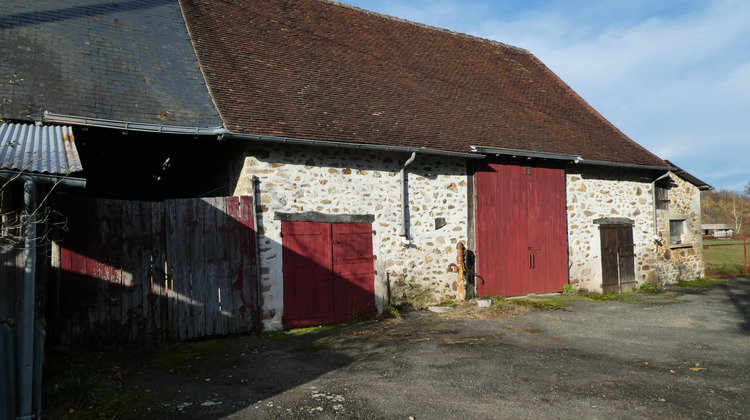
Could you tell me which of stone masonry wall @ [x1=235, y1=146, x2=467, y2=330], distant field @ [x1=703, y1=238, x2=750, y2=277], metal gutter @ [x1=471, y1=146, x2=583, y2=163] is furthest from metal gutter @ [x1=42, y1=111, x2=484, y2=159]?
distant field @ [x1=703, y1=238, x2=750, y2=277]

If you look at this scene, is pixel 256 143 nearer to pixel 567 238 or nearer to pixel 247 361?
pixel 247 361

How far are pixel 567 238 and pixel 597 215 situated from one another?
104 centimetres

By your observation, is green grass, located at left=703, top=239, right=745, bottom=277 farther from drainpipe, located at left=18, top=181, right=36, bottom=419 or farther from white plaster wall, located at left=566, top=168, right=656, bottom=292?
drainpipe, located at left=18, top=181, right=36, bottom=419

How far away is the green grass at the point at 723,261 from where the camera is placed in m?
13.9

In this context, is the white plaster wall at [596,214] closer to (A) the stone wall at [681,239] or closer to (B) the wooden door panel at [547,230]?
(B) the wooden door panel at [547,230]

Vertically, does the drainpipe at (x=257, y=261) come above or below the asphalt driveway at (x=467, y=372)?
above

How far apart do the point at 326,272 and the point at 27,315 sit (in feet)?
14.3

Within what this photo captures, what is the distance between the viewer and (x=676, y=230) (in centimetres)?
1198

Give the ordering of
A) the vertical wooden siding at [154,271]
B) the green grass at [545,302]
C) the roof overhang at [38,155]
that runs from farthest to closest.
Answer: the green grass at [545,302]
the vertical wooden siding at [154,271]
the roof overhang at [38,155]

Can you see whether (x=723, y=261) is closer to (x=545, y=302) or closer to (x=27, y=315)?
(x=545, y=302)

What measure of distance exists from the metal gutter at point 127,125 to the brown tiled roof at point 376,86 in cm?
38

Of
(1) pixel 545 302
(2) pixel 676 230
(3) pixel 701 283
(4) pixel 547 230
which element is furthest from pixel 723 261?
(1) pixel 545 302

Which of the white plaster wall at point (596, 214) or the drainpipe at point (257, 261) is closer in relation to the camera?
the drainpipe at point (257, 261)

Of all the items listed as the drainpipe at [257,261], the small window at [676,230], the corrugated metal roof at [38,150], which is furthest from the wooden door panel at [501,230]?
the corrugated metal roof at [38,150]
